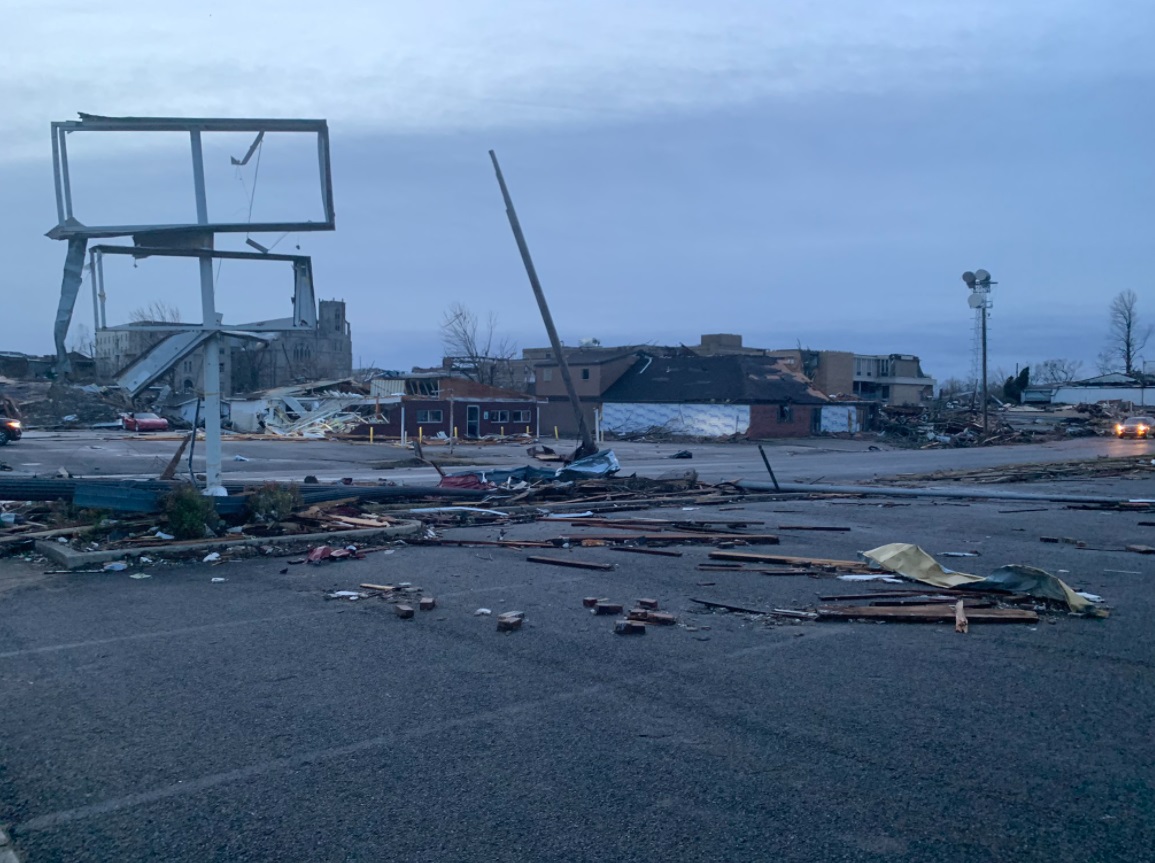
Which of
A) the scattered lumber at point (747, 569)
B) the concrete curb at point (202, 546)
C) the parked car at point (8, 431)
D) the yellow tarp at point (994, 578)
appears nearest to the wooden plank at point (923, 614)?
the yellow tarp at point (994, 578)

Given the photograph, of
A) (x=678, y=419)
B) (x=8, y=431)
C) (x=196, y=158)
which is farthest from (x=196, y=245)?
(x=678, y=419)

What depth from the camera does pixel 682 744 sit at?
19.3 ft

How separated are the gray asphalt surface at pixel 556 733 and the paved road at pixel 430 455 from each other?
18.4 m

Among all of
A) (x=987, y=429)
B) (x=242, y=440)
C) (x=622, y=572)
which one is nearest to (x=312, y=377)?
(x=242, y=440)

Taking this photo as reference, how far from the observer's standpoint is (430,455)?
4322 cm

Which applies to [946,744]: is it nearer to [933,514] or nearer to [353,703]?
[353,703]

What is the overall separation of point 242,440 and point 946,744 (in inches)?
1973

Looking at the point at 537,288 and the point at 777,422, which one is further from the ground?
the point at 537,288

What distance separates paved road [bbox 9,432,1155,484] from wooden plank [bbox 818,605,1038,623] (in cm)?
1828

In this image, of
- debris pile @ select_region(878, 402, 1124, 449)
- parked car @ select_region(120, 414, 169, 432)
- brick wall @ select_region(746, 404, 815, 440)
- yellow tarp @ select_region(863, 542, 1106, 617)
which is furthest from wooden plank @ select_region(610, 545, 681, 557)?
parked car @ select_region(120, 414, 169, 432)

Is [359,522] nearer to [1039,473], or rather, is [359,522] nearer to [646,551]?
[646,551]

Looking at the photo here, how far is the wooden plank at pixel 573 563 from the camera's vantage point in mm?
12211

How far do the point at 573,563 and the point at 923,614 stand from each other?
15.1 ft

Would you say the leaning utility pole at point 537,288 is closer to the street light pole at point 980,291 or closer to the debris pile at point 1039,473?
the debris pile at point 1039,473
